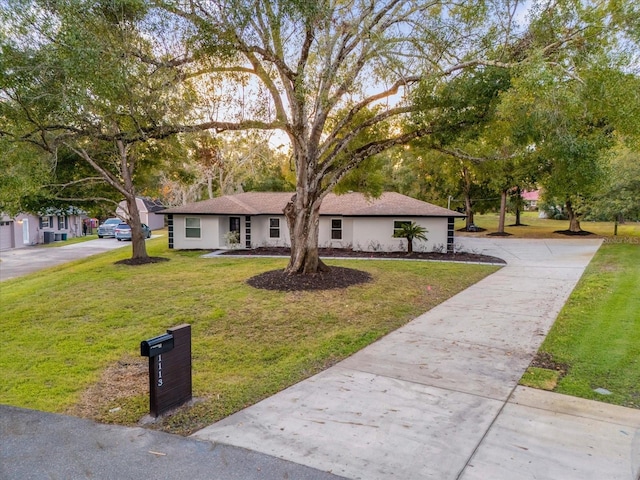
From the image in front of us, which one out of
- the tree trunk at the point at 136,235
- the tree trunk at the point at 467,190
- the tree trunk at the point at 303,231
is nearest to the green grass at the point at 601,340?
the tree trunk at the point at 303,231

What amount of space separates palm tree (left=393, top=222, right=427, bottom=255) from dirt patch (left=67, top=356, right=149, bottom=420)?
14.1m

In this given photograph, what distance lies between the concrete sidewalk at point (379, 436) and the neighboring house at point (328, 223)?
45.4 ft

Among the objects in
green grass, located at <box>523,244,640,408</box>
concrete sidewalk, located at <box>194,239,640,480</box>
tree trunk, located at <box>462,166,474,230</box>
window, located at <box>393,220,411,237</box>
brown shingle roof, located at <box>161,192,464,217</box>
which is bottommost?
concrete sidewalk, located at <box>194,239,640,480</box>

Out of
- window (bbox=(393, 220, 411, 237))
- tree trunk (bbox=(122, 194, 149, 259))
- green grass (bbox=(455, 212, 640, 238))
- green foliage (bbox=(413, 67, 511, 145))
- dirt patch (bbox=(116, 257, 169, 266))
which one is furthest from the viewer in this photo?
green grass (bbox=(455, 212, 640, 238))

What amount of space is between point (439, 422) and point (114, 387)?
12.9 ft

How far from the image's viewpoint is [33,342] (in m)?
7.41

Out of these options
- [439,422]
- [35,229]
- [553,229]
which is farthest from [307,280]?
[553,229]

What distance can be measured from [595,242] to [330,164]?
59.5ft

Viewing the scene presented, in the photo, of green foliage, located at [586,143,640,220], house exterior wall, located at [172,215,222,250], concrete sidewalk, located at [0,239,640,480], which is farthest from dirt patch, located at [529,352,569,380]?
green foliage, located at [586,143,640,220]

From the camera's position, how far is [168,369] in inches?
179

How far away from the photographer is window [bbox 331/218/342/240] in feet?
68.3

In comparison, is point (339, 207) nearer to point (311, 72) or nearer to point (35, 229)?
point (311, 72)

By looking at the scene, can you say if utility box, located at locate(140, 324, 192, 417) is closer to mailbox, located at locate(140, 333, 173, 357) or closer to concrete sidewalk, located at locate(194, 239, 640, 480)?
mailbox, located at locate(140, 333, 173, 357)

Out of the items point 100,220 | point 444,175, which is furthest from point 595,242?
point 100,220
